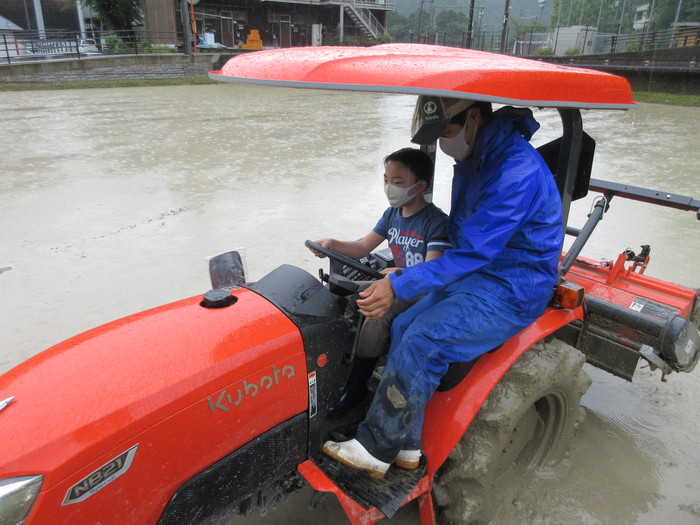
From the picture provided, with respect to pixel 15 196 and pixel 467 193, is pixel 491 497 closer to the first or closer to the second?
pixel 467 193

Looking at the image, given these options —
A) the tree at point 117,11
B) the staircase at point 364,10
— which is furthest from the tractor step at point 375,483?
the staircase at point 364,10

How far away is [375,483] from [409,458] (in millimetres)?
155

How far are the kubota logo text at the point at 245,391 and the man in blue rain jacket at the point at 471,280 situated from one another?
350 mm

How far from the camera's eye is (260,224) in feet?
18.0

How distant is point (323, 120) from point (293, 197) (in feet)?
22.2

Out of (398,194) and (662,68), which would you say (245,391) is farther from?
(662,68)

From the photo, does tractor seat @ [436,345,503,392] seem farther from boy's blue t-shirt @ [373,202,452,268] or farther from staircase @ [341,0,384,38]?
staircase @ [341,0,384,38]

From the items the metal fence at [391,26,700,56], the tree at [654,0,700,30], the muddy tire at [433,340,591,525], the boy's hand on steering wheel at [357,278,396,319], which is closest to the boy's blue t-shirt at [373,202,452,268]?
the boy's hand on steering wheel at [357,278,396,319]

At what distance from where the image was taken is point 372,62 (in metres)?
1.43

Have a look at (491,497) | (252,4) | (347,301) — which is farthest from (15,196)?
(252,4)

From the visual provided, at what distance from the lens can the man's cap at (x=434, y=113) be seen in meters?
1.75

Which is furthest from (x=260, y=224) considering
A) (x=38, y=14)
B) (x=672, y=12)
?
(x=672, y=12)

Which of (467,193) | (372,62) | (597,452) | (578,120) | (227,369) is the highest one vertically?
(372,62)

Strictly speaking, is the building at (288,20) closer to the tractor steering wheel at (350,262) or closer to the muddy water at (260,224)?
the muddy water at (260,224)
